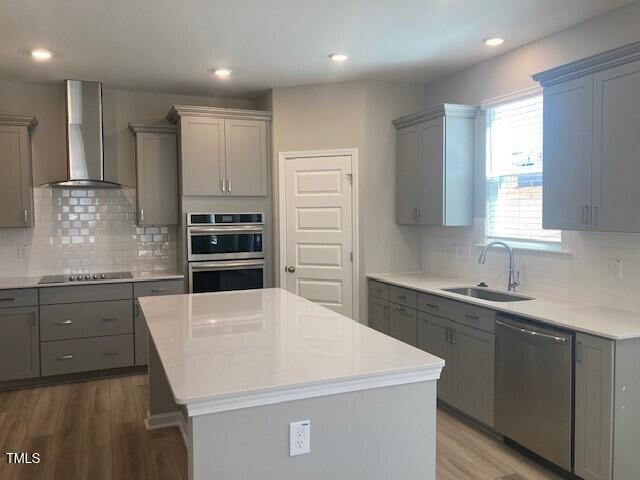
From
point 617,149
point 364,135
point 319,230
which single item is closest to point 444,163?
point 364,135

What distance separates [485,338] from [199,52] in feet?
9.76

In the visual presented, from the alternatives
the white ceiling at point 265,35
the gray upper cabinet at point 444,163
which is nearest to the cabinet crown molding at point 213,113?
the white ceiling at point 265,35

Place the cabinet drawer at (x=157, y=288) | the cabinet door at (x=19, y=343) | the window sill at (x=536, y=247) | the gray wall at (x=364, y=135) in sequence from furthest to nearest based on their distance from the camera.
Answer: the gray wall at (x=364, y=135) → the cabinet drawer at (x=157, y=288) → the cabinet door at (x=19, y=343) → the window sill at (x=536, y=247)

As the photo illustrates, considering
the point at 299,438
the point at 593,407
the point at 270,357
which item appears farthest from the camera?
the point at 593,407

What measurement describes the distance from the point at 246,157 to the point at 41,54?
1880 mm

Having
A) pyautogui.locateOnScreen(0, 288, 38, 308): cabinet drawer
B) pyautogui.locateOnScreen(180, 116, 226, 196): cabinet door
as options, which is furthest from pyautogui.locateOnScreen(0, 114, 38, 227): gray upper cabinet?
pyautogui.locateOnScreen(180, 116, 226, 196): cabinet door

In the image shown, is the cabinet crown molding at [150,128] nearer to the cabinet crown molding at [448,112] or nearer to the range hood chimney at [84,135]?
the range hood chimney at [84,135]

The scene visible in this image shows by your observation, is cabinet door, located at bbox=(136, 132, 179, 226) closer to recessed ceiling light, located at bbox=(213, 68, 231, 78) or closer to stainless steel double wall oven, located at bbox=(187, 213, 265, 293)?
stainless steel double wall oven, located at bbox=(187, 213, 265, 293)

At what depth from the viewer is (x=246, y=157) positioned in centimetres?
512

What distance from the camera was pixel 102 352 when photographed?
4766mm

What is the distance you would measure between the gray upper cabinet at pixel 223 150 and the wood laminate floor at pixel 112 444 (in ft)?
6.56

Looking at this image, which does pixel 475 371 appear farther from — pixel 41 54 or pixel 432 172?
pixel 41 54

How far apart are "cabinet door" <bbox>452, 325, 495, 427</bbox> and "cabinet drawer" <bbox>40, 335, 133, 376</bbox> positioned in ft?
9.60

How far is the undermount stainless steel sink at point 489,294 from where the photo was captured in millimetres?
3903
